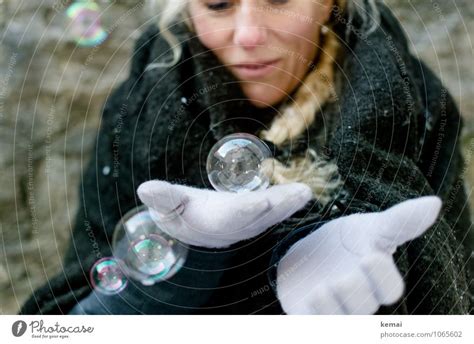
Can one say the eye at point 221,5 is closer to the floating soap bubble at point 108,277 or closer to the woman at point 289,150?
the woman at point 289,150

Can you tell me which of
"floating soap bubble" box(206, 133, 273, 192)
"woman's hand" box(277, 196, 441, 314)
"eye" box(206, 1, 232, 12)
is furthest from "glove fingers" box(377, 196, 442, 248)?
"eye" box(206, 1, 232, 12)

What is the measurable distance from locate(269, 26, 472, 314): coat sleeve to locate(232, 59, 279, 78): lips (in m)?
0.09

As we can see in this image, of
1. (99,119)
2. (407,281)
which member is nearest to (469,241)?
(407,281)

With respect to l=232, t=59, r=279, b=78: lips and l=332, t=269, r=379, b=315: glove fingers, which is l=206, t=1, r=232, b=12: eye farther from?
l=332, t=269, r=379, b=315: glove fingers

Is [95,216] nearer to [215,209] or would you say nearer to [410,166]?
[215,209]

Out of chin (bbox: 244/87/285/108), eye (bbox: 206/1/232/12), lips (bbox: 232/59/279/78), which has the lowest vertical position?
chin (bbox: 244/87/285/108)

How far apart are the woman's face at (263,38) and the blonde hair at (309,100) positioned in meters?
0.01

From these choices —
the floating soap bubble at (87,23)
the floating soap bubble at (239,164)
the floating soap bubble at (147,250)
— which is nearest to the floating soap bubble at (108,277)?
the floating soap bubble at (147,250)

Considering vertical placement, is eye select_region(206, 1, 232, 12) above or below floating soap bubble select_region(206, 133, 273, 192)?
above

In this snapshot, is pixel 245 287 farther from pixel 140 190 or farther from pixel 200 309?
pixel 140 190

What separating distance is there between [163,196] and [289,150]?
0.16m

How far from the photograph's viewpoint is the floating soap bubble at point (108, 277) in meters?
0.72

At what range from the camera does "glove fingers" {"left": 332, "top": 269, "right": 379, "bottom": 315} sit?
69 cm
